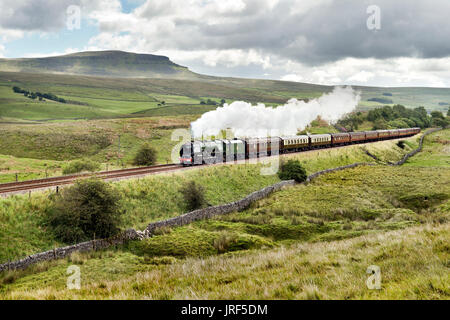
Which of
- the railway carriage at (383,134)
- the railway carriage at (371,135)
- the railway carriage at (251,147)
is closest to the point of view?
the railway carriage at (251,147)

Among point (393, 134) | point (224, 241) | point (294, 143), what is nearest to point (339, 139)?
point (294, 143)

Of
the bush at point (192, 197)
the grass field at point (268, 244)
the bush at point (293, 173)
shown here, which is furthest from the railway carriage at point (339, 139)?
the bush at point (192, 197)

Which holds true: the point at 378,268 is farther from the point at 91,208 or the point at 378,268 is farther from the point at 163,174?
the point at 163,174

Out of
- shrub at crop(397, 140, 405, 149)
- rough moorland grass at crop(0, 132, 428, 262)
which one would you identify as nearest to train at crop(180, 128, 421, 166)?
rough moorland grass at crop(0, 132, 428, 262)

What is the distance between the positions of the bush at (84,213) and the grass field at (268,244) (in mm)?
965

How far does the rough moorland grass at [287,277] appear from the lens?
8.30 meters

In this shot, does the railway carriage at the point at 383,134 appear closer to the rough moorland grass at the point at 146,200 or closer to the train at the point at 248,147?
the train at the point at 248,147

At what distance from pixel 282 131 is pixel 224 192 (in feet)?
99.3

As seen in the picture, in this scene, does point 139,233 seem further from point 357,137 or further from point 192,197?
point 357,137

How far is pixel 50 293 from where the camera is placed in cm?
1022

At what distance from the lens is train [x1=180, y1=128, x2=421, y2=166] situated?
38.0 metres

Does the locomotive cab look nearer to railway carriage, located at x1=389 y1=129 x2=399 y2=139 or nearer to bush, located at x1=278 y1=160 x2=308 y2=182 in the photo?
bush, located at x1=278 y1=160 x2=308 y2=182
